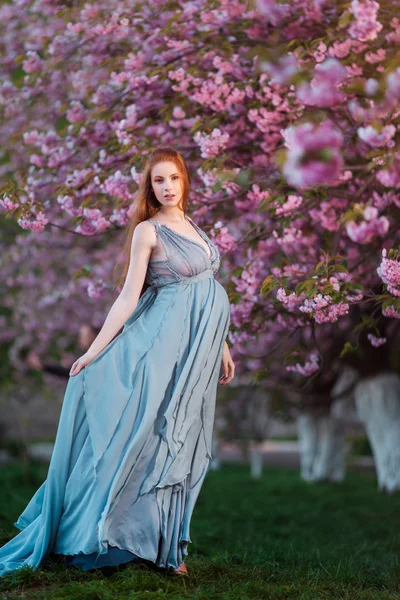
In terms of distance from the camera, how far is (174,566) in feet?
13.1

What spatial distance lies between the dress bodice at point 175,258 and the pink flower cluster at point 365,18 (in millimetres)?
1334

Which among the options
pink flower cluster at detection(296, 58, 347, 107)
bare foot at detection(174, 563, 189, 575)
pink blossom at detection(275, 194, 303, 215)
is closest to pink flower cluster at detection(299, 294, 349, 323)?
pink blossom at detection(275, 194, 303, 215)

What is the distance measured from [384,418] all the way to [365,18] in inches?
267

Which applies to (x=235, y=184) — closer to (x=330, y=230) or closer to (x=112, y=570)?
(x=330, y=230)

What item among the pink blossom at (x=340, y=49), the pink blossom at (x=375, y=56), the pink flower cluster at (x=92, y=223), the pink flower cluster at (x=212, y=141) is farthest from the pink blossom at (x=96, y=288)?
the pink blossom at (x=375, y=56)

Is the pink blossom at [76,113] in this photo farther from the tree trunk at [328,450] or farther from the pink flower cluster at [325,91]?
the tree trunk at [328,450]

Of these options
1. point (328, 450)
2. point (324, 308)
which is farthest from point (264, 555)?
point (328, 450)

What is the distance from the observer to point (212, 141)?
519cm

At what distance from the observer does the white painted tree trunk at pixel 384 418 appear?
1034cm

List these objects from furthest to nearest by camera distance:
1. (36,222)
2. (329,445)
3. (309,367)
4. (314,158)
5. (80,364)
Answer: (329,445), (309,367), (36,222), (80,364), (314,158)

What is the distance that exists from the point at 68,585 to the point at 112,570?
332mm

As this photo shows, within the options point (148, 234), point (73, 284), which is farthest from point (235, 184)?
point (73, 284)

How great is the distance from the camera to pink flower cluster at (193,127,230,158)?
5168mm

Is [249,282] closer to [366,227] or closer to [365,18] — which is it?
[365,18]
